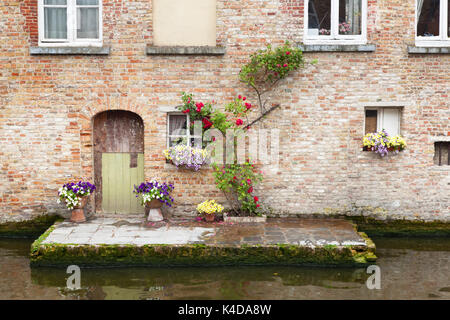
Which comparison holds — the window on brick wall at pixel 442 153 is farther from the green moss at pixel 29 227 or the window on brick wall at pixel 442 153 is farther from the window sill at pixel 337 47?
the green moss at pixel 29 227

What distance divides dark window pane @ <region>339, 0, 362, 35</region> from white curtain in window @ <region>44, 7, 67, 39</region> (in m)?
5.49

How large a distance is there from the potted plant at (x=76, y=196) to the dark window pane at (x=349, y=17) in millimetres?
5917

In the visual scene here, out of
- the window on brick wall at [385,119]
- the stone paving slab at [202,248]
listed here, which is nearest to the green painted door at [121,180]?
the stone paving slab at [202,248]

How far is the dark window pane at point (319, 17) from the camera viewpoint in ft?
29.2

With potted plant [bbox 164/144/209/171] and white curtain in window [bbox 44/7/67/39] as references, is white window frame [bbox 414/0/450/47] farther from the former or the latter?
white curtain in window [bbox 44/7/67/39]

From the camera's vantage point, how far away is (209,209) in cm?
863

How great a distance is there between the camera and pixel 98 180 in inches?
367

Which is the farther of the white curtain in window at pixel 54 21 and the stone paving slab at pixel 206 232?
the white curtain in window at pixel 54 21

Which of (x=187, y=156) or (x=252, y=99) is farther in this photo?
(x=252, y=99)

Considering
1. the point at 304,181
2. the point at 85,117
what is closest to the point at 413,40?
the point at 304,181

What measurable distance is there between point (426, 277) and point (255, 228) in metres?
2.94

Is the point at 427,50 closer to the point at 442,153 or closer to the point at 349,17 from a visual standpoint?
the point at 349,17

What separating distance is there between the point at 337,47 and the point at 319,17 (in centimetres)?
73

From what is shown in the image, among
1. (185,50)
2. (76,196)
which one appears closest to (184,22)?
(185,50)
